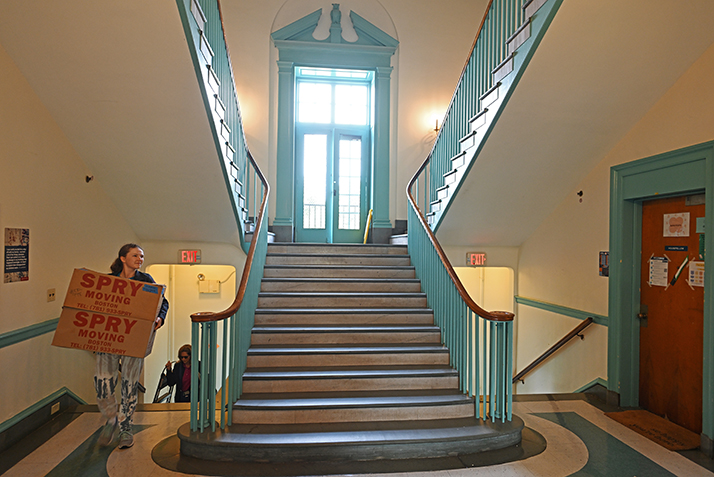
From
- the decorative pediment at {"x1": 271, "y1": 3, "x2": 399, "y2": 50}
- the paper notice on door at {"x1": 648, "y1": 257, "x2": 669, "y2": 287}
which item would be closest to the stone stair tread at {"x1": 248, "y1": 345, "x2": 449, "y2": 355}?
the paper notice on door at {"x1": 648, "y1": 257, "x2": 669, "y2": 287}

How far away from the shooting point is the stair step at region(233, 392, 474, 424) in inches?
122

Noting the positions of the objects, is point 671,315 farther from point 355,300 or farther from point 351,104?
point 351,104

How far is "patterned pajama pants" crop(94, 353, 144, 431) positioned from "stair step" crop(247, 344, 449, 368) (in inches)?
35.9

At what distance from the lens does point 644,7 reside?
9.59 feet

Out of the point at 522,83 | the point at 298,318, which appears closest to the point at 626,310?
the point at 522,83

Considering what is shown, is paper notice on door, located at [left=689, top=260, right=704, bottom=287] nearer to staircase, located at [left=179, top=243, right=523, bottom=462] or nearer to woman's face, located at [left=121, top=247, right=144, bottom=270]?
staircase, located at [left=179, top=243, right=523, bottom=462]

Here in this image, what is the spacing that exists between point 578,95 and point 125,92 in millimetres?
3598

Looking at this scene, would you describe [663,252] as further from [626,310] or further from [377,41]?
[377,41]

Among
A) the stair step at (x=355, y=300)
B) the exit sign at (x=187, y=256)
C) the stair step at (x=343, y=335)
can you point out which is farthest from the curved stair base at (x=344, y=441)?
the exit sign at (x=187, y=256)

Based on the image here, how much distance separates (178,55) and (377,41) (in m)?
4.40

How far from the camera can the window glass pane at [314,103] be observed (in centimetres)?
699

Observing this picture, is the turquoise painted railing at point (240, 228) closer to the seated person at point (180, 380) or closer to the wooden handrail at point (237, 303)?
the wooden handrail at point (237, 303)

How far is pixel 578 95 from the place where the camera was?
356cm

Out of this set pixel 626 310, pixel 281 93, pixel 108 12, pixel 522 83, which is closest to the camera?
pixel 108 12
